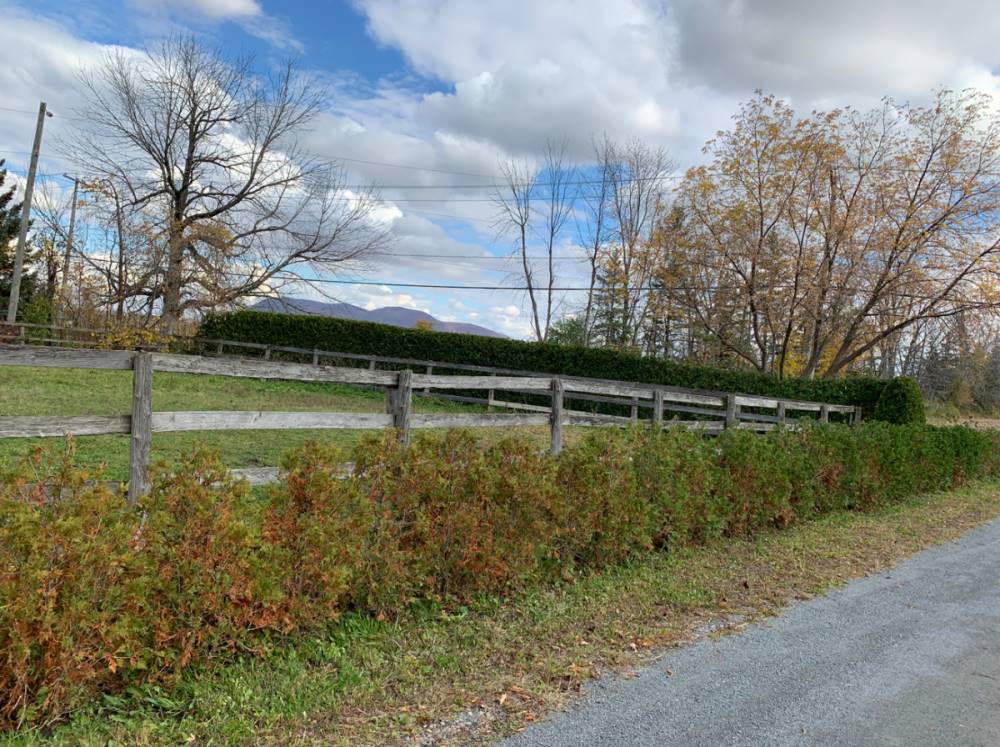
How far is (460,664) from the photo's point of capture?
350cm

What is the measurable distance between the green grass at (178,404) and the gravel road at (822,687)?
2327mm

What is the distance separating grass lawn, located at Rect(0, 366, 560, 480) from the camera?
8.14m

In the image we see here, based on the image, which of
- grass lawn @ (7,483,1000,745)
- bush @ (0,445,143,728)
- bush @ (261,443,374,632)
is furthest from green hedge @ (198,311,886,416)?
bush @ (0,445,143,728)

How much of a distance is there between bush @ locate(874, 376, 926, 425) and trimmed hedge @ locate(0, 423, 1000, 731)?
10927mm

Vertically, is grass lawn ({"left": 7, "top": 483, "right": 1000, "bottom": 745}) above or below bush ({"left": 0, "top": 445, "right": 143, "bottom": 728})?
below

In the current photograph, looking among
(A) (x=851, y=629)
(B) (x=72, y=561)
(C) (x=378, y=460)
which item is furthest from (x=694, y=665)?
(B) (x=72, y=561)

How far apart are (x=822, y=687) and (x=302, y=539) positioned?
9.11ft

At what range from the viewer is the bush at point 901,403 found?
15.4 m

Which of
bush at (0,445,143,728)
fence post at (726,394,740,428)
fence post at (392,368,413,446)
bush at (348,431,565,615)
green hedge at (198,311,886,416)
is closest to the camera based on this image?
bush at (0,445,143,728)

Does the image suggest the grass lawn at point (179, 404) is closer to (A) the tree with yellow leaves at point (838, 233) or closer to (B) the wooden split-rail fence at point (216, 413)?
(B) the wooden split-rail fence at point (216, 413)

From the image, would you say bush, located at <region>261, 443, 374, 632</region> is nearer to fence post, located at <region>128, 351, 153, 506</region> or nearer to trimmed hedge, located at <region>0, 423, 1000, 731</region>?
trimmed hedge, located at <region>0, 423, 1000, 731</region>


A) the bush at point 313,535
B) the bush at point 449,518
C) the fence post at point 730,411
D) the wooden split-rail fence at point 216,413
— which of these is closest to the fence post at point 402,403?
the wooden split-rail fence at point 216,413

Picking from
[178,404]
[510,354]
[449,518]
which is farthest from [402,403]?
[510,354]

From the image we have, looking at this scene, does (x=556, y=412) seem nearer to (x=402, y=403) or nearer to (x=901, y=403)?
(x=402, y=403)
